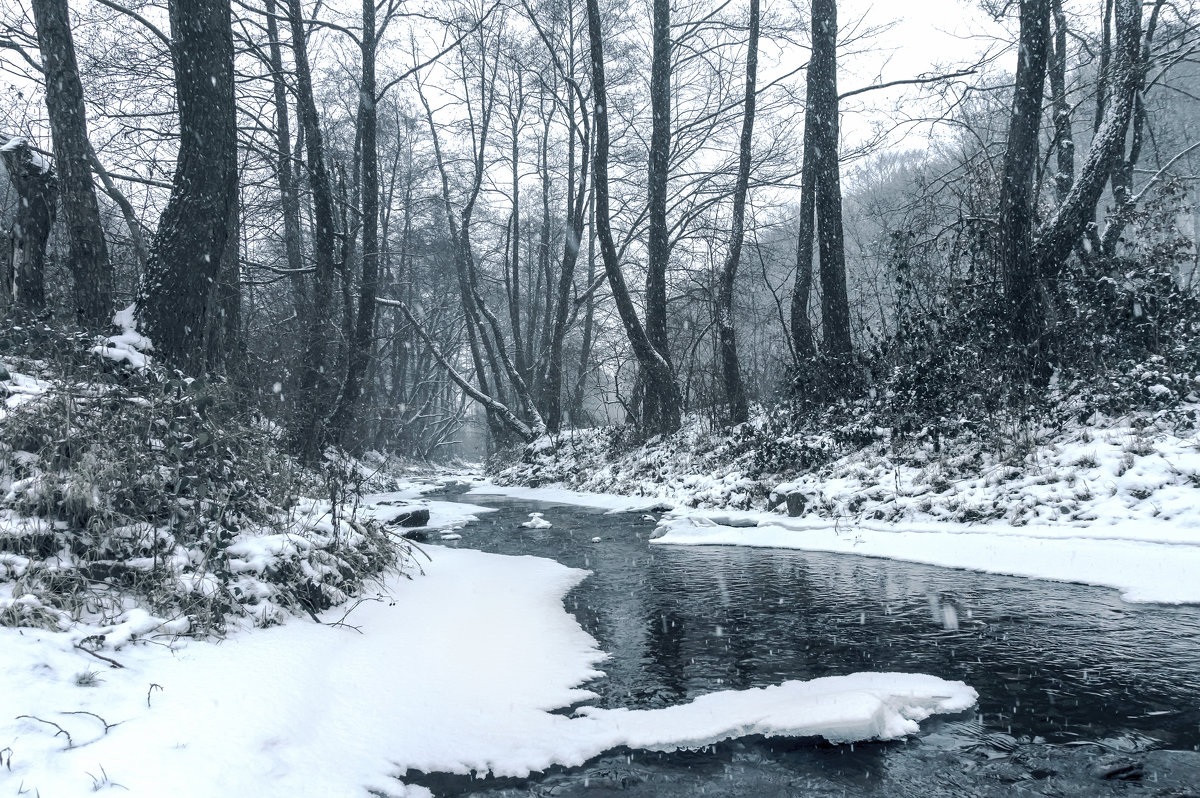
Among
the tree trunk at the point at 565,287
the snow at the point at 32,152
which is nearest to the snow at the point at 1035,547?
the snow at the point at 32,152

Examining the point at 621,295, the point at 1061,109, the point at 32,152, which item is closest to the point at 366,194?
the point at 621,295

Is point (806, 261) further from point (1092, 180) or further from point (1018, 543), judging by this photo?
point (1018, 543)

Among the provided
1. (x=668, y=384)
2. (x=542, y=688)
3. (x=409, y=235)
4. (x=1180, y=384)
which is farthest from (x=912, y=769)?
(x=409, y=235)

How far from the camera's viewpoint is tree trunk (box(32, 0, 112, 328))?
270 inches

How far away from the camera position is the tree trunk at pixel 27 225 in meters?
5.94

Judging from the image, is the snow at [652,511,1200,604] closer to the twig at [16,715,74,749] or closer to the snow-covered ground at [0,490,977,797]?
the snow-covered ground at [0,490,977,797]

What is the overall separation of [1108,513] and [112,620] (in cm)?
645

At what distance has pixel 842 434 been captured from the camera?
28.8 feet

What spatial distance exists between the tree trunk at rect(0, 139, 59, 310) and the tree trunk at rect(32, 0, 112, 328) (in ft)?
2.08

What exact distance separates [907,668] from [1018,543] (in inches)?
109

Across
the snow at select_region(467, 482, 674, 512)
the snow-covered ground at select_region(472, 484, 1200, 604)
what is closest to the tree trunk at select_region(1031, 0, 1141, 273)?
the snow-covered ground at select_region(472, 484, 1200, 604)

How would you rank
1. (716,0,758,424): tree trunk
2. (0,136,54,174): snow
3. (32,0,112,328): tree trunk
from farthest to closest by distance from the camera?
(716,0,758,424): tree trunk, (32,0,112,328): tree trunk, (0,136,54,174): snow

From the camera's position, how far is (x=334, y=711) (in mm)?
2834

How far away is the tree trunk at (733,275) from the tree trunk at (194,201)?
27.0ft
